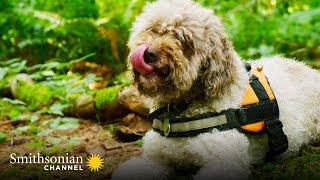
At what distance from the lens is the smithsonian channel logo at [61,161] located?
4.04 metres

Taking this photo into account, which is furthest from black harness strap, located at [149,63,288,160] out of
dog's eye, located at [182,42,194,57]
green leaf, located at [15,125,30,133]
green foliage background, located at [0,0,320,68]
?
green foliage background, located at [0,0,320,68]

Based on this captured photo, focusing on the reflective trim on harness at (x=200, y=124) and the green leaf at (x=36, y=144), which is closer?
the reflective trim on harness at (x=200, y=124)

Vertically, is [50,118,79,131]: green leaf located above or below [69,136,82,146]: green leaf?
above

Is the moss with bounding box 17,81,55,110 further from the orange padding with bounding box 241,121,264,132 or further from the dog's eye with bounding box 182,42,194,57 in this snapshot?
the orange padding with bounding box 241,121,264,132

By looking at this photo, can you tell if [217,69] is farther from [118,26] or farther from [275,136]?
[118,26]

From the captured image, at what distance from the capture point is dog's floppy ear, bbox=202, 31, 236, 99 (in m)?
A: 3.23

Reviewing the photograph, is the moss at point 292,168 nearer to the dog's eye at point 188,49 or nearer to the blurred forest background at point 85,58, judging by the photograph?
the blurred forest background at point 85,58

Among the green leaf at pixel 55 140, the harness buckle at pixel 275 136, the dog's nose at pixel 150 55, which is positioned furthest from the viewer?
the green leaf at pixel 55 140

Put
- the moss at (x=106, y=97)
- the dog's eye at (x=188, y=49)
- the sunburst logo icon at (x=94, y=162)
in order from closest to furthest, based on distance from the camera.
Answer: the dog's eye at (x=188, y=49) → the sunburst logo icon at (x=94, y=162) → the moss at (x=106, y=97)

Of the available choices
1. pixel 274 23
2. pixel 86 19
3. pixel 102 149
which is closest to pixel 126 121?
pixel 102 149

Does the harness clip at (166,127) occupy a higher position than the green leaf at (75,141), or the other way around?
the green leaf at (75,141)

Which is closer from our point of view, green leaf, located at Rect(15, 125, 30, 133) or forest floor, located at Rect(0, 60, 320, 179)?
forest floor, located at Rect(0, 60, 320, 179)

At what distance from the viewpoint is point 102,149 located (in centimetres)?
482

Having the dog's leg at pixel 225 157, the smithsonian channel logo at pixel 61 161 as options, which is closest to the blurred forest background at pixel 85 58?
the smithsonian channel logo at pixel 61 161
